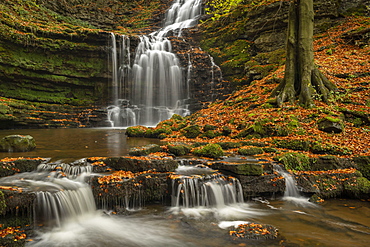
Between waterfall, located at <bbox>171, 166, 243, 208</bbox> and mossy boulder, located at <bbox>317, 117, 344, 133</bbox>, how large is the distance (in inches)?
166

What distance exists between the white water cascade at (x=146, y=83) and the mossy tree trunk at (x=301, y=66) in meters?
11.6

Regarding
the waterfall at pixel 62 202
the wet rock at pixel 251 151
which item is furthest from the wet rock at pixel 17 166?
the wet rock at pixel 251 151

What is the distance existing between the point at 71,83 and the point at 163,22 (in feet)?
54.7

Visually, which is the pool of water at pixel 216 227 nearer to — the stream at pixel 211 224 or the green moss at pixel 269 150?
the stream at pixel 211 224

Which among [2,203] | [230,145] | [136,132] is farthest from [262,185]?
[136,132]

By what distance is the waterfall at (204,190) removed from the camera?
5289 millimetres

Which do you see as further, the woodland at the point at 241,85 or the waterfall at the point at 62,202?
the woodland at the point at 241,85

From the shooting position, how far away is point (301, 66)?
9539 millimetres

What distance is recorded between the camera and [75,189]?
4.86m

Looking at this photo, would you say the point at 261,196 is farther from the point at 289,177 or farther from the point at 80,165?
the point at 80,165

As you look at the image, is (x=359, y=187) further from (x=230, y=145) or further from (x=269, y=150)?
(x=230, y=145)

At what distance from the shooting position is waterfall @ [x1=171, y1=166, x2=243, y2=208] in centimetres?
529

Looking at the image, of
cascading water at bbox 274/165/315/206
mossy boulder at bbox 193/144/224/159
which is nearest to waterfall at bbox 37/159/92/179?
mossy boulder at bbox 193/144/224/159

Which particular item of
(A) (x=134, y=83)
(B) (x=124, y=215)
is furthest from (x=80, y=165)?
(A) (x=134, y=83)
